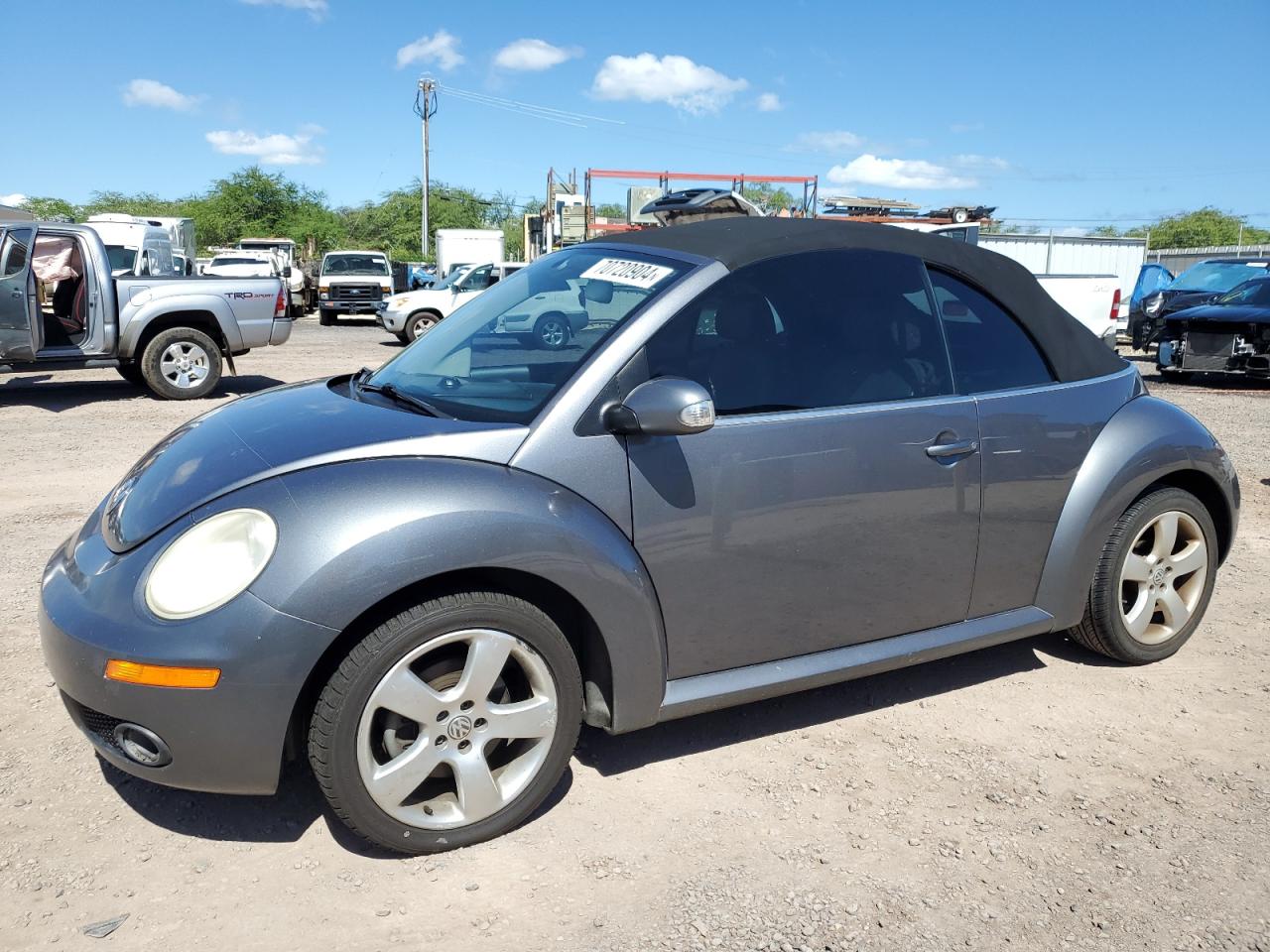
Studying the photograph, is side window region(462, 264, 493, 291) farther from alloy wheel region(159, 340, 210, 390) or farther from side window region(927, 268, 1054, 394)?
side window region(927, 268, 1054, 394)

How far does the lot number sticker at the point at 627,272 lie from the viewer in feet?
10.3

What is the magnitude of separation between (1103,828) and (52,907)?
2.85 meters

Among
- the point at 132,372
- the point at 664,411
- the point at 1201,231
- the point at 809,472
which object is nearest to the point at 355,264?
the point at 132,372

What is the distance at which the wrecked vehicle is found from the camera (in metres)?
13.8

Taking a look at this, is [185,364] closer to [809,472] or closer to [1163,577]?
[809,472]

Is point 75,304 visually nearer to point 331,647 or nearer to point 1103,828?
point 331,647

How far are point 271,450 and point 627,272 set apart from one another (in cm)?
124

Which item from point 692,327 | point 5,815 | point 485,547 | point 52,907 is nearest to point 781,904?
point 485,547

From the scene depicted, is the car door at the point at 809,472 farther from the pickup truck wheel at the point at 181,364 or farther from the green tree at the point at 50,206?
the green tree at the point at 50,206

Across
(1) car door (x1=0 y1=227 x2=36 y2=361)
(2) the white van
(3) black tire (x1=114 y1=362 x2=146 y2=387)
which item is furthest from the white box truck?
(1) car door (x1=0 y1=227 x2=36 y2=361)

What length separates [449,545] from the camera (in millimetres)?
2551

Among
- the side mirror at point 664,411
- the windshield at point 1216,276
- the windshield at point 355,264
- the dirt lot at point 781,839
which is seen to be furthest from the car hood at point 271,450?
the windshield at point 355,264

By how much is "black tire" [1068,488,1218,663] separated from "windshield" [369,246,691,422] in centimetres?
202

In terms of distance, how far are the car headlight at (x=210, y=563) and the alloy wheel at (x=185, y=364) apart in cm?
989
